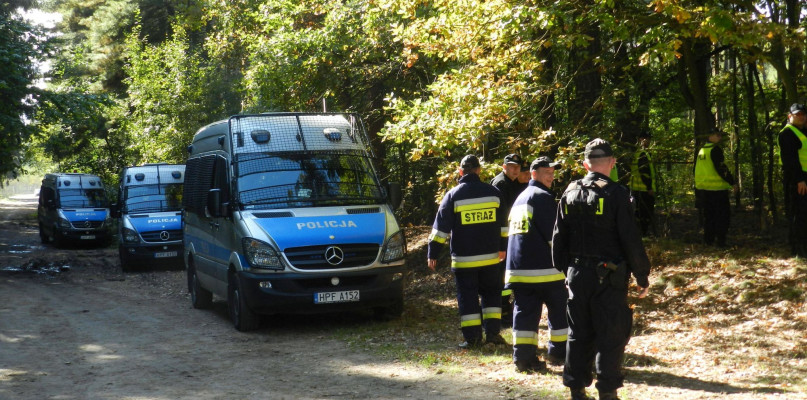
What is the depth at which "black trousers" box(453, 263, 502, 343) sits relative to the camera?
8539 millimetres

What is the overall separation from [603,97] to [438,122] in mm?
2337

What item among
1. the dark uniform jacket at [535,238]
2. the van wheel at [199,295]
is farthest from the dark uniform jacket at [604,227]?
the van wheel at [199,295]

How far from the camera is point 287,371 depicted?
26.3 feet

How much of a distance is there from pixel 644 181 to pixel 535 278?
234 inches

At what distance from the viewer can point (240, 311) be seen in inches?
403

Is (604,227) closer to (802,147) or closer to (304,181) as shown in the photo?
(802,147)

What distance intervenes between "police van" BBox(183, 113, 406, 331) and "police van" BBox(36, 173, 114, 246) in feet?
47.2

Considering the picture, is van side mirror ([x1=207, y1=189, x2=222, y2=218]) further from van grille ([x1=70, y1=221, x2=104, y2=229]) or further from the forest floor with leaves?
van grille ([x1=70, y1=221, x2=104, y2=229])

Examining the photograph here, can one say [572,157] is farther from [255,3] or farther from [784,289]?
[255,3]

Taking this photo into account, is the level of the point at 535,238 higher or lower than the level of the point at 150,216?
lower

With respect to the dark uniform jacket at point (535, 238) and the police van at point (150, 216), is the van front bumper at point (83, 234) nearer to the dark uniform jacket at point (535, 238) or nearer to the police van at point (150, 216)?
the police van at point (150, 216)

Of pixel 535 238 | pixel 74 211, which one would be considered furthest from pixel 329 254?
pixel 74 211

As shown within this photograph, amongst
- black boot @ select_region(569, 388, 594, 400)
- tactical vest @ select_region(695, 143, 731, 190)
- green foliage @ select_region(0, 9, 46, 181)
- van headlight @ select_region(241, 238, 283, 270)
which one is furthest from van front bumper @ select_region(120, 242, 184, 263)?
black boot @ select_region(569, 388, 594, 400)

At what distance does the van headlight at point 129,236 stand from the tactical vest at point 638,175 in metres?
11.1
